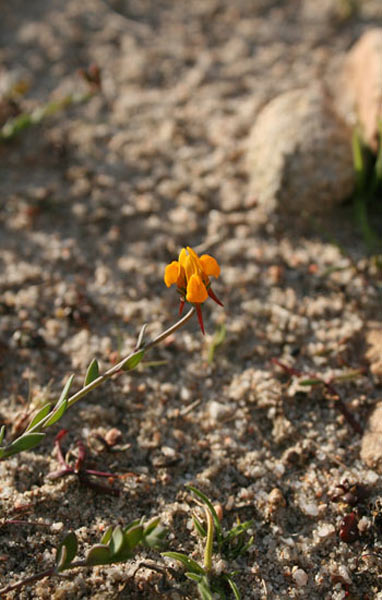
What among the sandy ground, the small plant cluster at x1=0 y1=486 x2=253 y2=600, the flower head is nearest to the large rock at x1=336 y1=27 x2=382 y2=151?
the sandy ground

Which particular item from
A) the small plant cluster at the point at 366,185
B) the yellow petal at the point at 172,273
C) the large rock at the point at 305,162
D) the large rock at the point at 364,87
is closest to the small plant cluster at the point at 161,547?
the yellow petal at the point at 172,273

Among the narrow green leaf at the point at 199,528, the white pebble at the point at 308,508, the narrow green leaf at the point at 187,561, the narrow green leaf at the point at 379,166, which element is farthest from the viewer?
the narrow green leaf at the point at 379,166

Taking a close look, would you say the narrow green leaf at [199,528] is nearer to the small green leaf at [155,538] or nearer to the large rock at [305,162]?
the small green leaf at [155,538]

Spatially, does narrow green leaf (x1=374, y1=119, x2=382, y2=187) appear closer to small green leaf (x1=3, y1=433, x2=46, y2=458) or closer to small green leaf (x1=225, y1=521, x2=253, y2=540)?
Result: small green leaf (x1=225, y1=521, x2=253, y2=540)

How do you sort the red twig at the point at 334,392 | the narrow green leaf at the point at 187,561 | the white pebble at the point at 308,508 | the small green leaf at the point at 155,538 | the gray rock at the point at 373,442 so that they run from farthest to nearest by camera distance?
the red twig at the point at 334,392 < the gray rock at the point at 373,442 < the white pebble at the point at 308,508 < the narrow green leaf at the point at 187,561 < the small green leaf at the point at 155,538

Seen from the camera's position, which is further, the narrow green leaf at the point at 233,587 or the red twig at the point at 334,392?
the red twig at the point at 334,392
